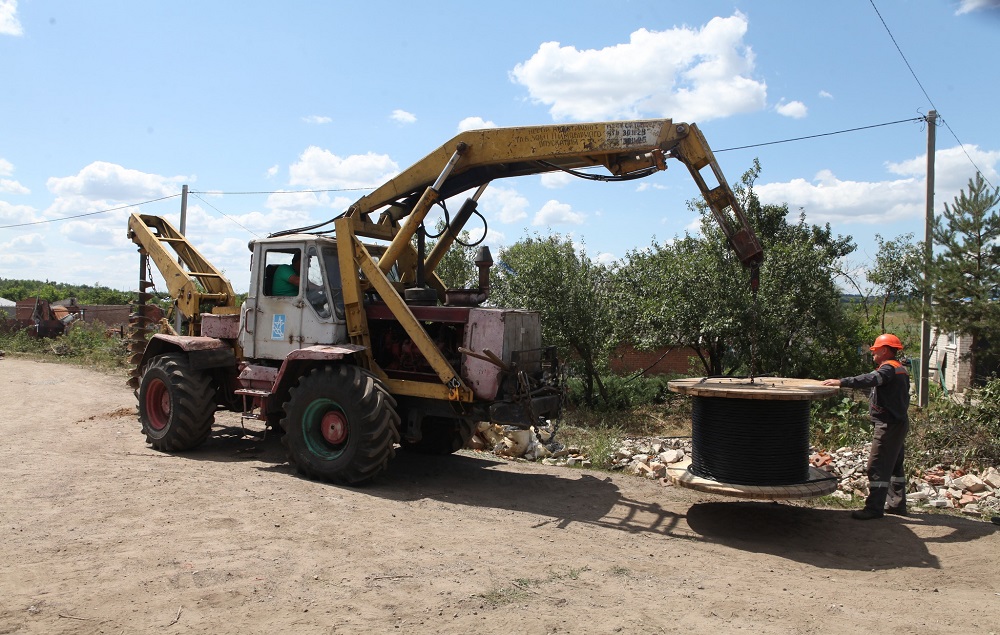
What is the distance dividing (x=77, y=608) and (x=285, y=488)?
10.5ft

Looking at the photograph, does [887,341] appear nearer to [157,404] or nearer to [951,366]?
[157,404]

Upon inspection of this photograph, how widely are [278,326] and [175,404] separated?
1.61 meters

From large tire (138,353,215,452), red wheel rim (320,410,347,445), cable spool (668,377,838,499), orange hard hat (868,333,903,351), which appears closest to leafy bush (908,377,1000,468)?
orange hard hat (868,333,903,351)

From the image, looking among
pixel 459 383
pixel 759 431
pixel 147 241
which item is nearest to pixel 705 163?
pixel 759 431

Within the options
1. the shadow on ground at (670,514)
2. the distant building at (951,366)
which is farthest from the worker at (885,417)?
the distant building at (951,366)

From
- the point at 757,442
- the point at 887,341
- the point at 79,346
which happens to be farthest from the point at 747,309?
the point at 79,346

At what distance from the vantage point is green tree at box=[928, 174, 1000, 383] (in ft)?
38.7

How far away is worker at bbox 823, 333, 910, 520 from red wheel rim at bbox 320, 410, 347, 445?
16.1 feet

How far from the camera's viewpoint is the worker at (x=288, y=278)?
29.2 ft

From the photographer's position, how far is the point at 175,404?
9.15 meters

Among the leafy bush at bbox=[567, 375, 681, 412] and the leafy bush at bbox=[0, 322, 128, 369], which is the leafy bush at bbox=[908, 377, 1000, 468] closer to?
the leafy bush at bbox=[567, 375, 681, 412]

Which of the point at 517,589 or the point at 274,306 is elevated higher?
the point at 274,306

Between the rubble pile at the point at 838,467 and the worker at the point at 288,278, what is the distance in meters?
3.35

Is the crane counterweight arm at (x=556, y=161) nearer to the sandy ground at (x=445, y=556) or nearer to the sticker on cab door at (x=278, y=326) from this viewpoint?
the sticker on cab door at (x=278, y=326)
